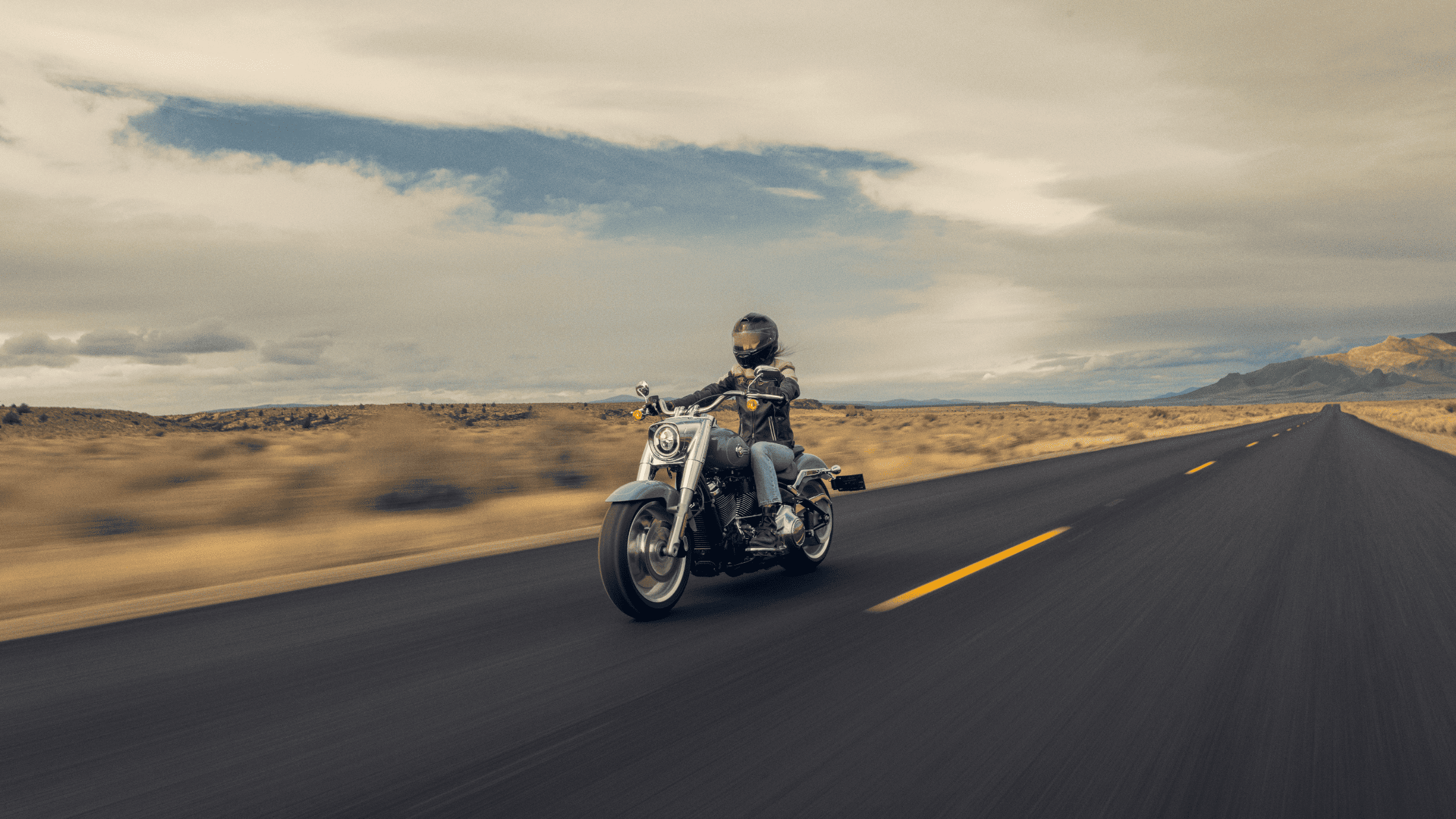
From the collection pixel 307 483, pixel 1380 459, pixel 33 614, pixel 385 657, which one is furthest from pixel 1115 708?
pixel 1380 459

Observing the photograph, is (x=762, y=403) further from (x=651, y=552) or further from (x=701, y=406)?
(x=651, y=552)

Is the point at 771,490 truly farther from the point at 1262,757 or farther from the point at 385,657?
the point at 1262,757

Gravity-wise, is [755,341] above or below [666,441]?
above

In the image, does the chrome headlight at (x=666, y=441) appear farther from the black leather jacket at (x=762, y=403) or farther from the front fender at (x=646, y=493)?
the black leather jacket at (x=762, y=403)

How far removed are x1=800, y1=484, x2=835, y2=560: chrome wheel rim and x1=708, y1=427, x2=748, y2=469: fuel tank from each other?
52.3 inches

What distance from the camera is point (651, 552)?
593 centimetres

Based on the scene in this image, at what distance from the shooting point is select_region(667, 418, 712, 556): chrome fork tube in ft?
19.3

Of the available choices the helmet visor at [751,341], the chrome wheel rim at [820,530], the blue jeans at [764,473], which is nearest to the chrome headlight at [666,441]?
the blue jeans at [764,473]

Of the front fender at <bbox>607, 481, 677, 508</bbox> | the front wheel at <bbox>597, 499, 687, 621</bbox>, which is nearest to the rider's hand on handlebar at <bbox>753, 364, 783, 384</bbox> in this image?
the front fender at <bbox>607, 481, 677, 508</bbox>

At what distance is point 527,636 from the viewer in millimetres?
5551

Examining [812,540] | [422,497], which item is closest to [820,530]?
[812,540]

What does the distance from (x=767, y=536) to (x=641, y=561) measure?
1.26 meters

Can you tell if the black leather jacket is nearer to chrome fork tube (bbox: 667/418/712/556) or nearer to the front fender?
chrome fork tube (bbox: 667/418/712/556)

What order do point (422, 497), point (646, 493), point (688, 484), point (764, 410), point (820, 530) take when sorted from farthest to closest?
1. point (422, 497)
2. point (820, 530)
3. point (764, 410)
4. point (688, 484)
5. point (646, 493)
